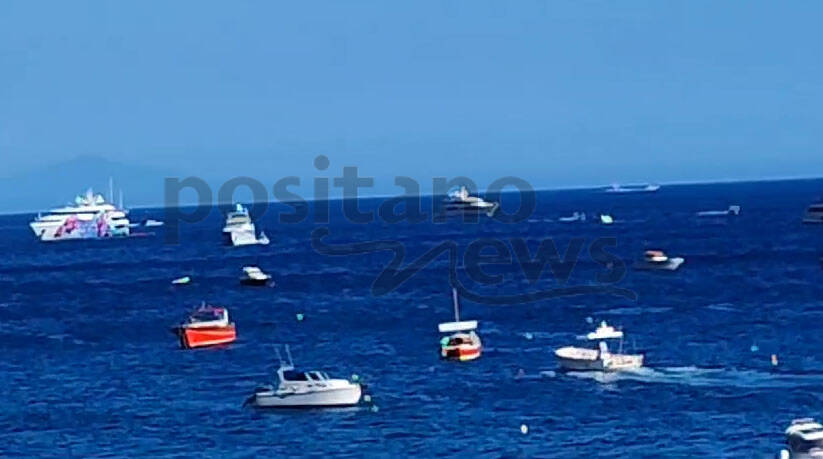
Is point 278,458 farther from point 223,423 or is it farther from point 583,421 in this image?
point 583,421

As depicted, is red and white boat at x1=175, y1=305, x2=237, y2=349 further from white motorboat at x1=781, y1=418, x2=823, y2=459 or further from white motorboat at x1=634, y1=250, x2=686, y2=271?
white motorboat at x1=634, y1=250, x2=686, y2=271

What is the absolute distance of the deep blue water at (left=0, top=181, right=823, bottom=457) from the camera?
6266 centimetres

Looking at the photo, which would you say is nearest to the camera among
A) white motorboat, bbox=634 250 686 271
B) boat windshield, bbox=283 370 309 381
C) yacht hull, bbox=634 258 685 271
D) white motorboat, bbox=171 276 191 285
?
boat windshield, bbox=283 370 309 381

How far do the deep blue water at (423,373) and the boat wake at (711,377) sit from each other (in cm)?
15

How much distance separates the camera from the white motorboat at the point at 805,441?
A: 5428cm

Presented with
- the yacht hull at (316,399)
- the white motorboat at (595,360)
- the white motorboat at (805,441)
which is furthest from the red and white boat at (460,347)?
the white motorboat at (805,441)

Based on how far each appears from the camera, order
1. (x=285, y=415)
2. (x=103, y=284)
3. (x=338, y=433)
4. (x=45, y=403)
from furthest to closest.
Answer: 1. (x=103, y=284)
2. (x=45, y=403)
3. (x=285, y=415)
4. (x=338, y=433)

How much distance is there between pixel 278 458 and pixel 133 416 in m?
12.4

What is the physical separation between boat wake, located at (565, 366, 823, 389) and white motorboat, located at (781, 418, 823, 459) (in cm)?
1516

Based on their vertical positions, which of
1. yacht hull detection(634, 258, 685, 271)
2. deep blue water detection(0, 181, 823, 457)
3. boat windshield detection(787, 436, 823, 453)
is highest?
yacht hull detection(634, 258, 685, 271)

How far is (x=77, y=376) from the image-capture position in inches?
3339

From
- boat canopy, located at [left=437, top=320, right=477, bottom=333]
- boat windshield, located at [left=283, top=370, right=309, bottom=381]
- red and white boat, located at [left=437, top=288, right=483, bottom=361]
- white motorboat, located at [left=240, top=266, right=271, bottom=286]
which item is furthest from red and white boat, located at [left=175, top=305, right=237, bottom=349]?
white motorboat, located at [left=240, top=266, right=271, bottom=286]

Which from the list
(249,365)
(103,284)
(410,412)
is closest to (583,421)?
(410,412)

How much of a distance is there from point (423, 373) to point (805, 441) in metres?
28.9
